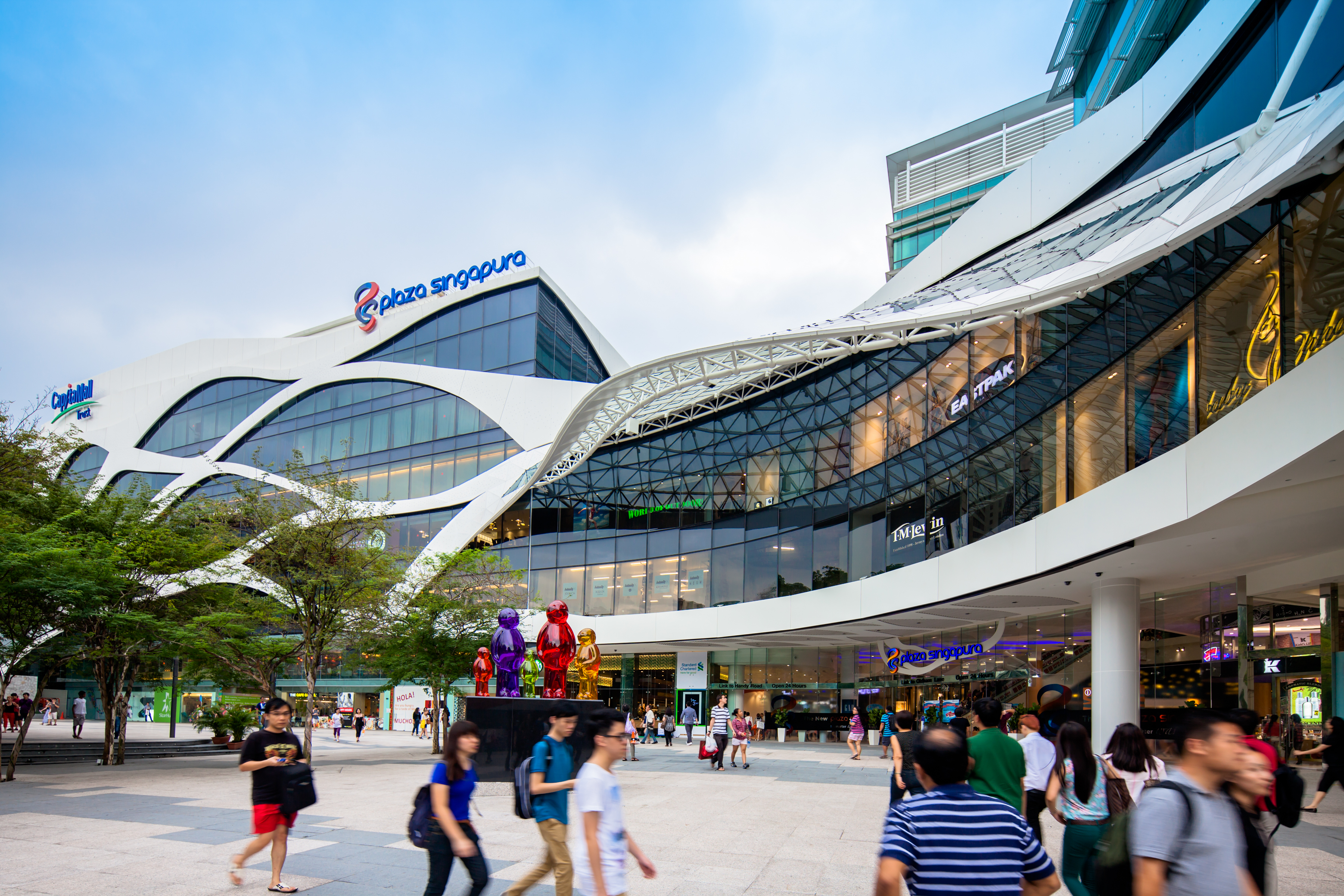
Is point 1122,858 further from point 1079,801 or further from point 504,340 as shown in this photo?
point 504,340

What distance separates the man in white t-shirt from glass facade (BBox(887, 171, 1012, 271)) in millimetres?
42404

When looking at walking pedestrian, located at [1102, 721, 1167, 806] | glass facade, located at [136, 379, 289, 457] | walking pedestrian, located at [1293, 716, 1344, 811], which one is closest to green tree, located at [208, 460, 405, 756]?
walking pedestrian, located at [1293, 716, 1344, 811]

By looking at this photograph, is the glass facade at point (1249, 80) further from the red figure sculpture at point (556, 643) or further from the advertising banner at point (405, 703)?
the advertising banner at point (405, 703)

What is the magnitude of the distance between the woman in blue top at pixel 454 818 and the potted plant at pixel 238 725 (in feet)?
84.1

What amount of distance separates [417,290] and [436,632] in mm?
26872

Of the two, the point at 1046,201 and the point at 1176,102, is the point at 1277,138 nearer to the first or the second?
the point at 1176,102

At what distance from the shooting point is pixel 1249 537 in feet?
48.5

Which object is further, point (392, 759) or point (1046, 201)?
point (392, 759)

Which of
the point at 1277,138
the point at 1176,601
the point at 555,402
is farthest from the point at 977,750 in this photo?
the point at 555,402

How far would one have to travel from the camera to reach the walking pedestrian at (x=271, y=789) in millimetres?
7598

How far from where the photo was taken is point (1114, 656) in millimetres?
18328

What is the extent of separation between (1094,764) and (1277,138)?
30.2 ft

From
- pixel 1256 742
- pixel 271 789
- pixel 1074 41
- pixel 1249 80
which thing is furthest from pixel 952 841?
pixel 1074 41

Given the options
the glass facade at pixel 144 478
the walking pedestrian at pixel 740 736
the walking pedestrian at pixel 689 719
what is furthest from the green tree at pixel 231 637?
the glass facade at pixel 144 478
